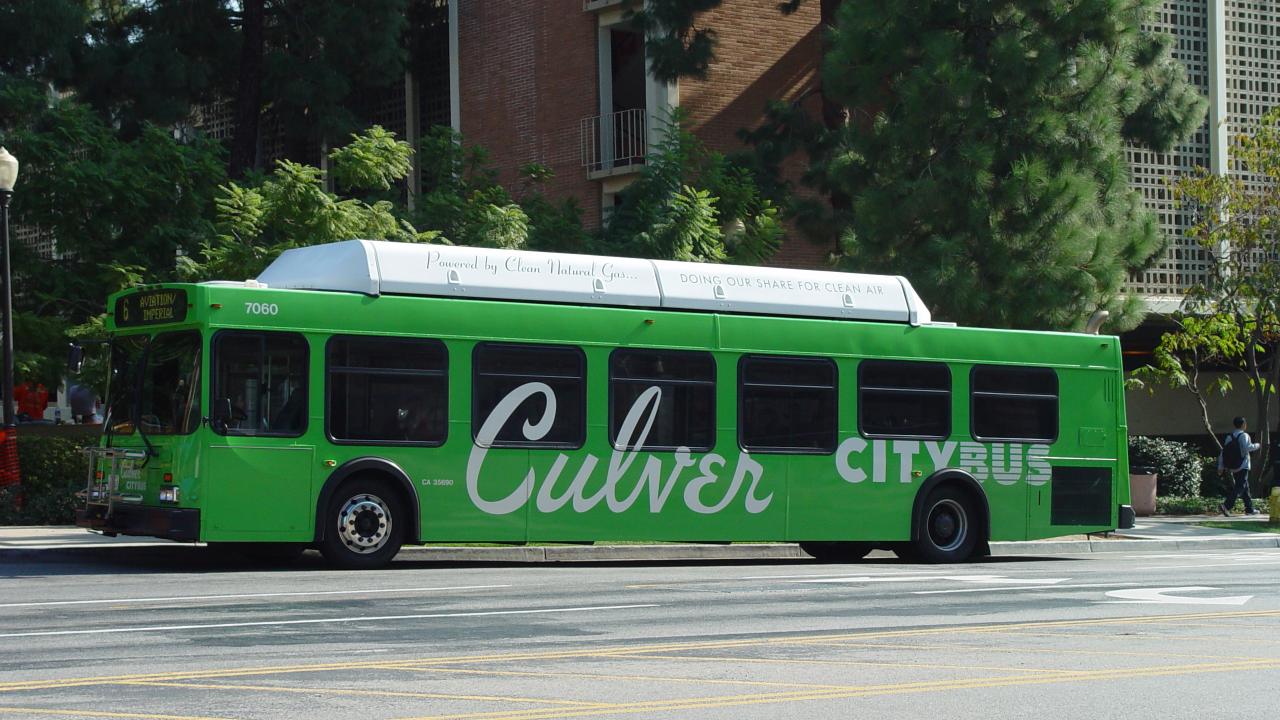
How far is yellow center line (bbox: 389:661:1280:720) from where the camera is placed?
778 cm

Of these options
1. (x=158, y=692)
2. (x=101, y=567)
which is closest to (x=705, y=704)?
(x=158, y=692)

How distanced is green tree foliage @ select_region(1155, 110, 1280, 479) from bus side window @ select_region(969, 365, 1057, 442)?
11724 mm

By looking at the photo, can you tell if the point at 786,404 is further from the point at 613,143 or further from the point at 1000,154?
the point at 613,143

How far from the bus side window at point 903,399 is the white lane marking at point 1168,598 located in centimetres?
454

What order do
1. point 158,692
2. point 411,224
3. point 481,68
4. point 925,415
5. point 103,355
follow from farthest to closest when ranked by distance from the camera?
point 481,68 < point 411,224 < point 103,355 < point 925,415 < point 158,692

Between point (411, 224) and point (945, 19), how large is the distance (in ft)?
31.7

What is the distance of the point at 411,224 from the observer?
24.2m

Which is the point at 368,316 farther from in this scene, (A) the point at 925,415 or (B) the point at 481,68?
(B) the point at 481,68

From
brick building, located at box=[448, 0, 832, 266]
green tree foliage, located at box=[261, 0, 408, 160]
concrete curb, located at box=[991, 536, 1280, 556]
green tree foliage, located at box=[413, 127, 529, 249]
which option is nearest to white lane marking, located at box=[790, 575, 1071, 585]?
concrete curb, located at box=[991, 536, 1280, 556]

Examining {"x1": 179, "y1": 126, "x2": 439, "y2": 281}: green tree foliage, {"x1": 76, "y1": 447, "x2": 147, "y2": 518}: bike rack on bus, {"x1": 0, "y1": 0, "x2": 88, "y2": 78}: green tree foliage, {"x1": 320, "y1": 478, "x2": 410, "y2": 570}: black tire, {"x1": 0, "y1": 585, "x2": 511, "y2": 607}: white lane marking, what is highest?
{"x1": 0, "y1": 0, "x2": 88, "y2": 78}: green tree foliage

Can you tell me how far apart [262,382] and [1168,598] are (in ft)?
28.5

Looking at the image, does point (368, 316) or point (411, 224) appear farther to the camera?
point (411, 224)

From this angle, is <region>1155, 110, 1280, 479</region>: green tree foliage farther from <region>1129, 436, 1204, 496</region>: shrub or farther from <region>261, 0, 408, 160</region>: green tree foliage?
<region>261, 0, 408, 160</region>: green tree foliage

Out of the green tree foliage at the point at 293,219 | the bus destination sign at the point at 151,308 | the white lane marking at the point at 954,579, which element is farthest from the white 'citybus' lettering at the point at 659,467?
the green tree foliage at the point at 293,219
